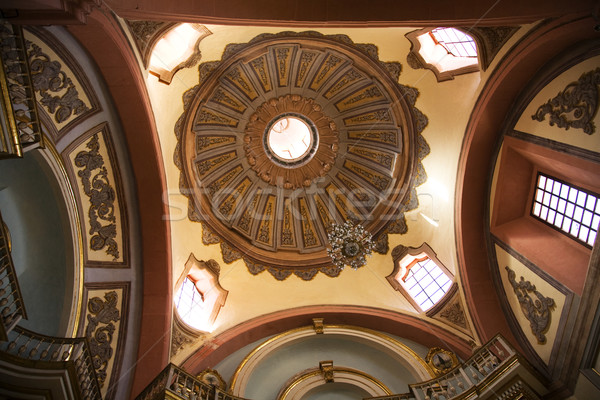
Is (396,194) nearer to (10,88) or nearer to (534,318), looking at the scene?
(534,318)

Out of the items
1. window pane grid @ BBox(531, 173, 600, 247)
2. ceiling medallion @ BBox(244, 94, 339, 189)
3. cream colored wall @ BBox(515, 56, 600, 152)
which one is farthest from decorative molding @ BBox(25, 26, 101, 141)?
window pane grid @ BBox(531, 173, 600, 247)

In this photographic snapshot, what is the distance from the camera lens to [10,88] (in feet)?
21.5

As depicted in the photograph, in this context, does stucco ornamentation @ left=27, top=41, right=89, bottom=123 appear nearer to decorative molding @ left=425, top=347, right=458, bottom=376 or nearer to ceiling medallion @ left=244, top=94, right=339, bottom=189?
ceiling medallion @ left=244, top=94, right=339, bottom=189

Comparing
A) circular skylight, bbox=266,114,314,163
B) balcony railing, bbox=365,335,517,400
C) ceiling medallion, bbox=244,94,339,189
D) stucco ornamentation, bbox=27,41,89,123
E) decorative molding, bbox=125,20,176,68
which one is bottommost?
balcony railing, bbox=365,335,517,400

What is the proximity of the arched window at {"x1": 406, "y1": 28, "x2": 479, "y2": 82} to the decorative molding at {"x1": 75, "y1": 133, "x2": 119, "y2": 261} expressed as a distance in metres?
8.84

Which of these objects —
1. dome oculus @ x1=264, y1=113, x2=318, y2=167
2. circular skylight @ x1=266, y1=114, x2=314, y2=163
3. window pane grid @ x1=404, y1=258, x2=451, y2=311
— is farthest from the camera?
circular skylight @ x1=266, y1=114, x2=314, y2=163

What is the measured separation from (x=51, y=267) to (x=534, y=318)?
11.1 m

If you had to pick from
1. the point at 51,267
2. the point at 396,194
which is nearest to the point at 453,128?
the point at 396,194

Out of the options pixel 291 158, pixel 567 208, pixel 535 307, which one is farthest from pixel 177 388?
pixel 291 158

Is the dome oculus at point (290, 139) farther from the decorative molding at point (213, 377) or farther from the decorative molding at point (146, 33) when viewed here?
the decorative molding at point (213, 377)

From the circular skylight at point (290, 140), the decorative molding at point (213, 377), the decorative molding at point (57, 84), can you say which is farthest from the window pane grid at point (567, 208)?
the decorative molding at point (57, 84)

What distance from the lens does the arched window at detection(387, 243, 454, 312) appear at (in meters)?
13.1

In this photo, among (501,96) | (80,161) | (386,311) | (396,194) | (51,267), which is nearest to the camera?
(51,267)

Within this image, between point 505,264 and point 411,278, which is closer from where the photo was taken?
point 505,264
